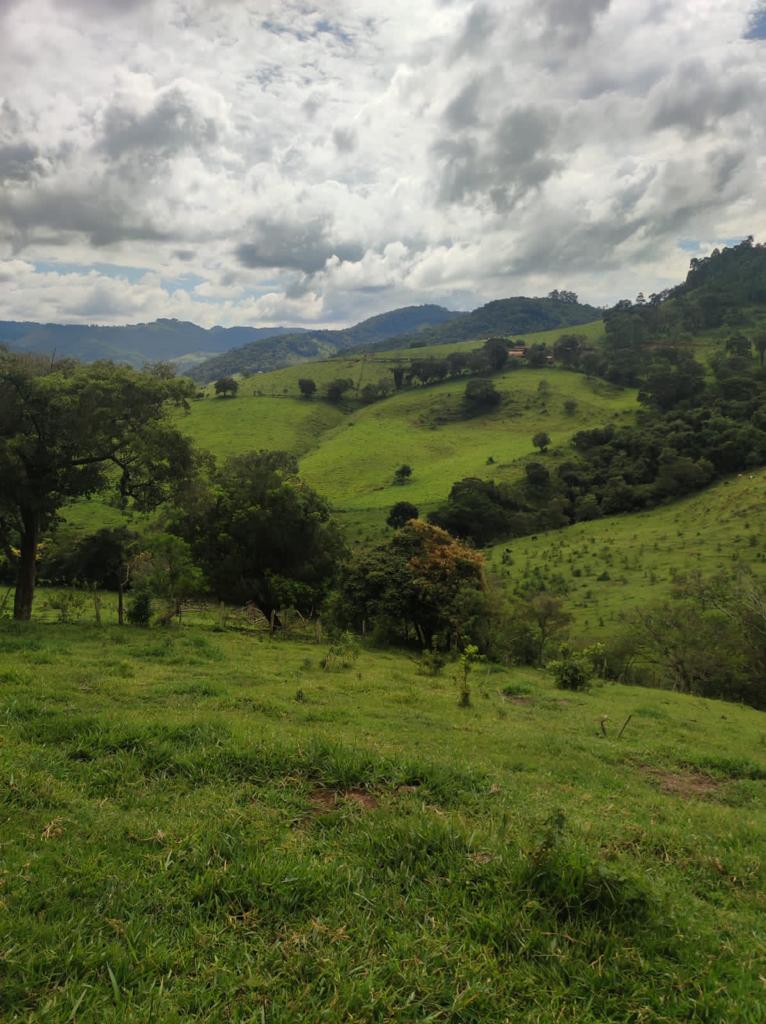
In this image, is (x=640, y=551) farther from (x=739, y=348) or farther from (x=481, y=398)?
(x=739, y=348)

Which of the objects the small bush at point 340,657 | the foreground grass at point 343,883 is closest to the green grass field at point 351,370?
the small bush at point 340,657

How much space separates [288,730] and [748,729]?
16436mm

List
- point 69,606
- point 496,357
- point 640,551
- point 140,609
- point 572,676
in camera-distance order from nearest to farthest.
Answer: point 69,606 → point 140,609 → point 572,676 → point 640,551 → point 496,357

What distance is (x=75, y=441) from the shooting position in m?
17.2

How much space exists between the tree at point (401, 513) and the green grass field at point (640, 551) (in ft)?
36.1

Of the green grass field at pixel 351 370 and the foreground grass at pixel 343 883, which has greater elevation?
the green grass field at pixel 351 370

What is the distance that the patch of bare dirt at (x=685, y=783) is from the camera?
9.39 meters

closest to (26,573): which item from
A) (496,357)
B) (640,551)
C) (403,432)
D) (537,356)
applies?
(640,551)

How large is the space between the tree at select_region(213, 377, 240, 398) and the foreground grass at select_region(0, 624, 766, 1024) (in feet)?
405

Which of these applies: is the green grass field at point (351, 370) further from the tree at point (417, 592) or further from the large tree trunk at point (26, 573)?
the large tree trunk at point (26, 573)

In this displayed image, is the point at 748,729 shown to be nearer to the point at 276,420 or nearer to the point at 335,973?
the point at 335,973

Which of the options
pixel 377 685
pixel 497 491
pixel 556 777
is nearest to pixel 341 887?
pixel 556 777

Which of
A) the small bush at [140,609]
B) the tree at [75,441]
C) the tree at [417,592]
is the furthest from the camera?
the tree at [417,592]

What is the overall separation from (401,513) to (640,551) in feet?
87.3
